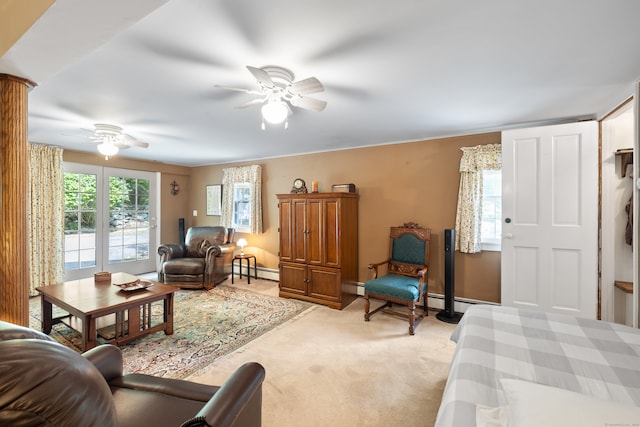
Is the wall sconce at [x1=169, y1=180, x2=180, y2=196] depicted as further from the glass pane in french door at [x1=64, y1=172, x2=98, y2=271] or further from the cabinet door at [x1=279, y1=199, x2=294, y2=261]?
the cabinet door at [x1=279, y1=199, x2=294, y2=261]

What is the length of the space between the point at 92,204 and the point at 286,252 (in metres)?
3.52

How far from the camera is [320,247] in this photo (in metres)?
3.75

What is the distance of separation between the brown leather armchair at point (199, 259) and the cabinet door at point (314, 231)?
5.17ft

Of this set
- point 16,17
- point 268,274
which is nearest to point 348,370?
point 16,17

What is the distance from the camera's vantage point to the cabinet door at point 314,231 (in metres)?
3.75

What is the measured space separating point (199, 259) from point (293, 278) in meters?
1.67

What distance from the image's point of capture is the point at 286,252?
407cm

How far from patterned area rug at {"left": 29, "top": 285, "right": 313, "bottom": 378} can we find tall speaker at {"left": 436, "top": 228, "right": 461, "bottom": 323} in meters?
1.72

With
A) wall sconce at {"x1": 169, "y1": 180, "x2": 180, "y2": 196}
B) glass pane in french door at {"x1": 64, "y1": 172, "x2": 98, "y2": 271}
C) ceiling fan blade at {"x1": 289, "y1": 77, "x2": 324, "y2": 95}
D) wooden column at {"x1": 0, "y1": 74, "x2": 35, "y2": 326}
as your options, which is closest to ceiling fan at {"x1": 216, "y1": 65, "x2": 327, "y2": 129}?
A: ceiling fan blade at {"x1": 289, "y1": 77, "x2": 324, "y2": 95}

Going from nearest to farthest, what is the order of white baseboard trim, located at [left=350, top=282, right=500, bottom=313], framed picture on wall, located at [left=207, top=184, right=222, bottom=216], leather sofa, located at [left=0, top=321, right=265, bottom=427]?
1. leather sofa, located at [left=0, top=321, right=265, bottom=427]
2. white baseboard trim, located at [left=350, top=282, right=500, bottom=313]
3. framed picture on wall, located at [left=207, top=184, right=222, bottom=216]

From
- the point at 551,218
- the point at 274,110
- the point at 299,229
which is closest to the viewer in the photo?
the point at 274,110

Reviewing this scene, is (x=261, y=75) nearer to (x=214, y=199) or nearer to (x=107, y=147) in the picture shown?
(x=107, y=147)

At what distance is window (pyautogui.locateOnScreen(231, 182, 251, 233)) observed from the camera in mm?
5283

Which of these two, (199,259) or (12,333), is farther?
(199,259)
